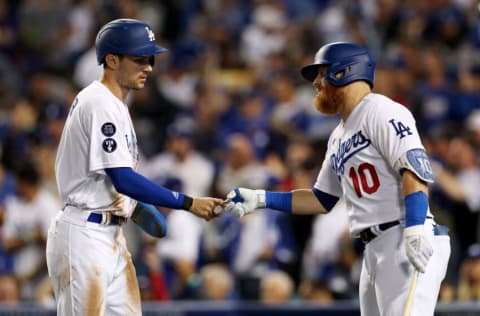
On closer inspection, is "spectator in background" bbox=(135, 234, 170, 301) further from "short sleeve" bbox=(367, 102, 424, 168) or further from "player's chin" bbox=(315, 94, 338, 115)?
"short sleeve" bbox=(367, 102, 424, 168)

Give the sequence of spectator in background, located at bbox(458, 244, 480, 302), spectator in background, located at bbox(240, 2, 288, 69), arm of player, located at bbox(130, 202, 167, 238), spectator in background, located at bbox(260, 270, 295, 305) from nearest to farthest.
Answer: arm of player, located at bbox(130, 202, 167, 238) → spectator in background, located at bbox(458, 244, 480, 302) → spectator in background, located at bbox(260, 270, 295, 305) → spectator in background, located at bbox(240, 2, 288, 69)

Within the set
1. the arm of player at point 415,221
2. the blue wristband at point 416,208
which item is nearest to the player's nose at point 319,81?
the arm of player at point 415,221

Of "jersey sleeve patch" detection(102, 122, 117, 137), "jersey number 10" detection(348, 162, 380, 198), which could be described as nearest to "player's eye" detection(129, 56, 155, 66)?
"jersey sleeve patch" detection(102, 122, 117, 137)

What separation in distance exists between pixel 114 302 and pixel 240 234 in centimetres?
375

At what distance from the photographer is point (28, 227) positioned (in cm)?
983

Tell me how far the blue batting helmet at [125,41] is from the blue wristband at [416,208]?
1.62 meters

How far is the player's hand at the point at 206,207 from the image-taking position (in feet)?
19.7

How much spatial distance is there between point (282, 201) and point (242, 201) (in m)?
0.25

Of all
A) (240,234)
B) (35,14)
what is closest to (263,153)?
(240,234)

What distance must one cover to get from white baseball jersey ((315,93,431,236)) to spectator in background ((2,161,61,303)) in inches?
176

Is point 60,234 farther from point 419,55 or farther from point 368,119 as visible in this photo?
point 419,55

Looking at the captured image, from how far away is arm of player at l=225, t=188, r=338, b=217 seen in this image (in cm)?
633

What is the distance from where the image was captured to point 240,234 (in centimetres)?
955

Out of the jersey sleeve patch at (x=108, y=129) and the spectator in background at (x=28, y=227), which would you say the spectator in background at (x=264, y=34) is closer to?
the spectator in background at (x=28, y=227)
